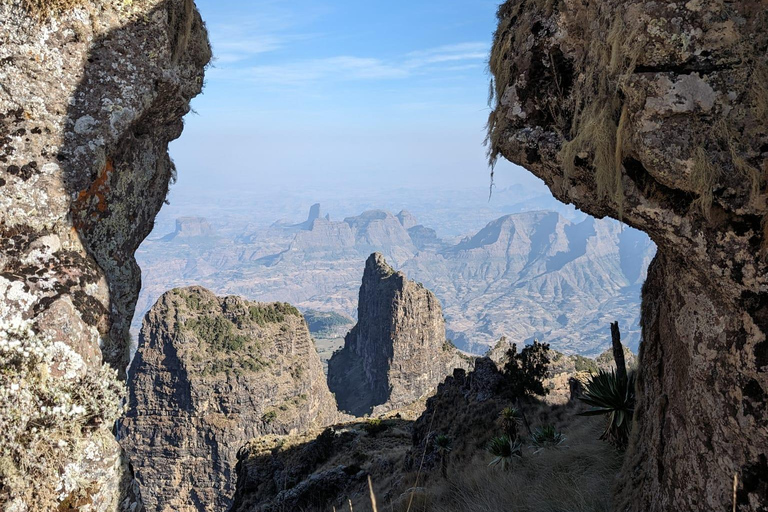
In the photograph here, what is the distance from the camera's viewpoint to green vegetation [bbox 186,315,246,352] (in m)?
65.2

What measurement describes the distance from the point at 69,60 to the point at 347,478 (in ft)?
52.1

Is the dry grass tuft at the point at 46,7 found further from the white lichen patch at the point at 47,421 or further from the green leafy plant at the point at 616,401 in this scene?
the green leafy plant at the point at 616,401

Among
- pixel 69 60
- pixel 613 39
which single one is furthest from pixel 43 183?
pixel 613 39

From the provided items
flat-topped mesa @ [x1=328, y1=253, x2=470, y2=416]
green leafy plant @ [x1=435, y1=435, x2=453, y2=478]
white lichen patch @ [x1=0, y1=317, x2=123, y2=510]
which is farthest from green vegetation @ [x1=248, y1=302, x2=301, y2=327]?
white lichen patch @ [x1=0, y1=317, x2=123, y2=510]

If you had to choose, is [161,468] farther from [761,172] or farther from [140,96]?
[761,172]

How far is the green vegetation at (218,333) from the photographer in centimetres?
6519

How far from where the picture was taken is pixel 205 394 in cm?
6100

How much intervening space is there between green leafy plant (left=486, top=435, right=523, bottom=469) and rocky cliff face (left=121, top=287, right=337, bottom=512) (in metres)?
49.4

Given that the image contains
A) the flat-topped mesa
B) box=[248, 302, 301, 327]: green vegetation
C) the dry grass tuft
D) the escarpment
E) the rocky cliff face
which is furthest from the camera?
the flat-topped mesa

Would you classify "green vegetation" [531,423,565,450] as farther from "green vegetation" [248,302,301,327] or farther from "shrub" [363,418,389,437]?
"green vegetation" [248,302,301,327]

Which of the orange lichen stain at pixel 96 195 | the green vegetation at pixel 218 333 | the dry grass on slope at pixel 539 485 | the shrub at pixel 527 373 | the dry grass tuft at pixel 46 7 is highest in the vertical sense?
the dry grass tuft at pixel 46 7

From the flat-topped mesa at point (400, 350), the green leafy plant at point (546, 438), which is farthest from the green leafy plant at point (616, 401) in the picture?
the flat-topped mesa at point (400, 350)

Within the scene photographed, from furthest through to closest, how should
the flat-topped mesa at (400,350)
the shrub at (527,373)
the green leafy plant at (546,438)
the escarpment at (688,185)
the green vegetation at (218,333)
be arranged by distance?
the flat-topped mesa at (400,350) → the green vegetation at (218,333) → the shrub at (527,373) → the green leafy plant at (546,438) → the escarpment at (688,185)

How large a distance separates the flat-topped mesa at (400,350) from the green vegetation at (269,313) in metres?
26.0
